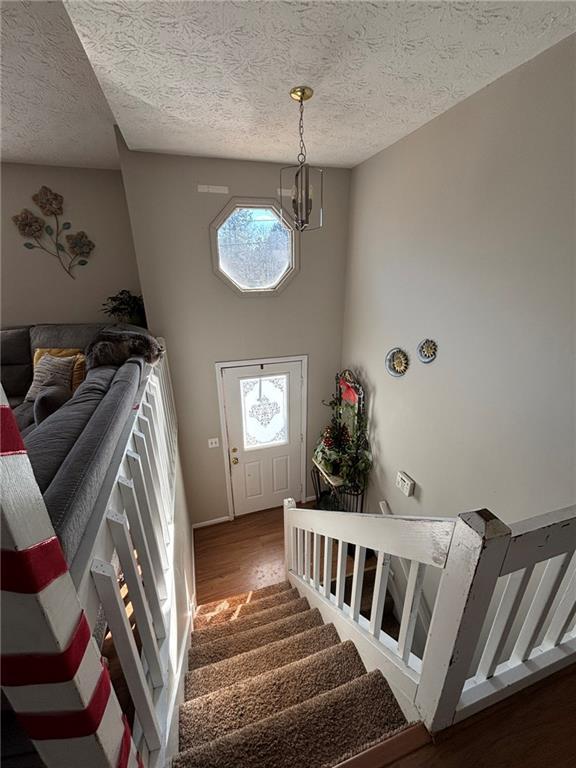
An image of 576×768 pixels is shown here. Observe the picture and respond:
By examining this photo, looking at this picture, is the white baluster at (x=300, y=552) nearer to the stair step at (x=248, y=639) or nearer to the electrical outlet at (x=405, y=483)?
the stair step at (x=248, y=639)

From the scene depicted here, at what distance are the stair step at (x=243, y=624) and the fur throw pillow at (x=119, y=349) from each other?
1.72 metres

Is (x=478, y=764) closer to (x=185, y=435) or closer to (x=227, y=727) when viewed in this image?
(x=227, y=727)

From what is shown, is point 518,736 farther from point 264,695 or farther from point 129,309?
point 129,309

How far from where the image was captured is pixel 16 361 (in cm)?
277

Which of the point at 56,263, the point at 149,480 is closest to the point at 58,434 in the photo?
the point at 149,480

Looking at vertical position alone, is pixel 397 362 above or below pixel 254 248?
below

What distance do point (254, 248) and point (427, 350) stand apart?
6.00 ft

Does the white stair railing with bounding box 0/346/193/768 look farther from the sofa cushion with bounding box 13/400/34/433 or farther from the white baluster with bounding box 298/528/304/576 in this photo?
the sofa cushion with bounding box 13/400/34/433

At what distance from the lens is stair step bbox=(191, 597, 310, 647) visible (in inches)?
78.5

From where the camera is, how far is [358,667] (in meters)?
1.31

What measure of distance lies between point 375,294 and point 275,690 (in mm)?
2692

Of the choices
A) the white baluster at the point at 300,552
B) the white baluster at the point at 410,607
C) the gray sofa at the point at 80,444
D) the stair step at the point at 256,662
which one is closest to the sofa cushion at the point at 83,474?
the gray sofa at the point at 80,444

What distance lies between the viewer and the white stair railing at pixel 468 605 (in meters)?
0.71

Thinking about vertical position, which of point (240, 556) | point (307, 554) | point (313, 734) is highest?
point (313, 734)
